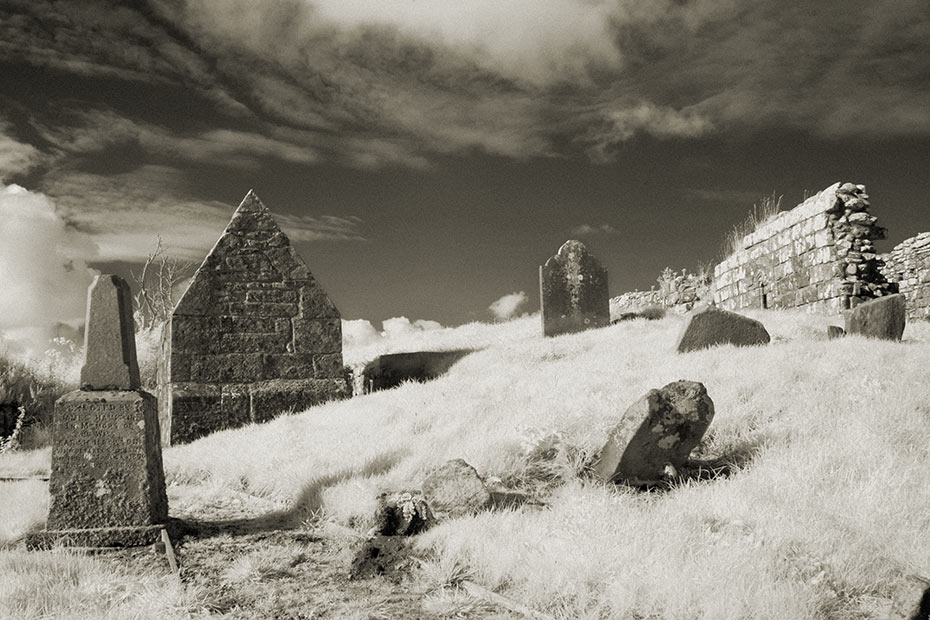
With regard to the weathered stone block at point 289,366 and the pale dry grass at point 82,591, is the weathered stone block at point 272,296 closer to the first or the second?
the weathered stone block at point 289,366

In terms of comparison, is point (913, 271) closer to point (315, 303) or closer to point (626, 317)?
point (626, 317)

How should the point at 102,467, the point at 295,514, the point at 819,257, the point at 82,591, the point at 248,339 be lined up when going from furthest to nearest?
1. the point at 819,257
2. the point at 248,339
3. the point at 295,514
4. the point at 102,467
5. the point at 82,591

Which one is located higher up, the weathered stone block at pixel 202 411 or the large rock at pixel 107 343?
the large rock at pixel 107 343

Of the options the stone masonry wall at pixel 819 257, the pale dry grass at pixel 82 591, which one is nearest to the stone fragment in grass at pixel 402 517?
the pale dry grass at pixel 82 591

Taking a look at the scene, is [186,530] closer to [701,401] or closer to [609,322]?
[701,401]

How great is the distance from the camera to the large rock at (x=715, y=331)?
426 inches

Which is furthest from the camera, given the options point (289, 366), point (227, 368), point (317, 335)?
point (317, 335)

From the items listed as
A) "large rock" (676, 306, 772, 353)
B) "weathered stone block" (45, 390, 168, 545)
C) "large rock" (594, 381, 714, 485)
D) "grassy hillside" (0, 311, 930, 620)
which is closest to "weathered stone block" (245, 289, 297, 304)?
"grassy hillside" (0, 311, 930, 620)

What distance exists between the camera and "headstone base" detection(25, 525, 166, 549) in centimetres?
567

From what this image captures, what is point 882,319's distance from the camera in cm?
1152

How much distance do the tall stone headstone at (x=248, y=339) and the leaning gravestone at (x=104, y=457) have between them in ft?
18.4

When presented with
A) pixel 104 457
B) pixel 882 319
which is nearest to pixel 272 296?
pixel 104 457

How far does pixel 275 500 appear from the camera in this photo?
7.28 m

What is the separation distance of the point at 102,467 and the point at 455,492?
2.93 metres
